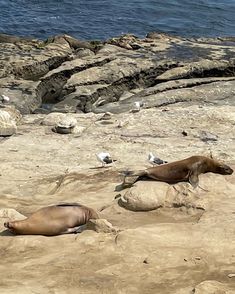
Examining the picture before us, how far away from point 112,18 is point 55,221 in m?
25.1

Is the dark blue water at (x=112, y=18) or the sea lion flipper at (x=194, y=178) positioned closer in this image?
the sea lion flipper at (x=194, y=178)

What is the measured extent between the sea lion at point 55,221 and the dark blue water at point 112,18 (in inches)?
795

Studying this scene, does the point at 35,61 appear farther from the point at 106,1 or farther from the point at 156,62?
the point at 106,1

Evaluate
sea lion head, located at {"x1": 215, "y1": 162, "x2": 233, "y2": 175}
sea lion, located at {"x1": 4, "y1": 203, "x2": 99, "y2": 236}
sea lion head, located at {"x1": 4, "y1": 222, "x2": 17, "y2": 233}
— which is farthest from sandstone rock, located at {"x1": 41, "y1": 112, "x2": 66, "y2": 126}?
sea lion head, located at {"x1": 4, "y1": 222, "x2": 17, "y2": 233}

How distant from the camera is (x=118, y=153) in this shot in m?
10.7

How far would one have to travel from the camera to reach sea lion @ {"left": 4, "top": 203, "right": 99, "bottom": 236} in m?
6.68

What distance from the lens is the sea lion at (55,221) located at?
668 cm

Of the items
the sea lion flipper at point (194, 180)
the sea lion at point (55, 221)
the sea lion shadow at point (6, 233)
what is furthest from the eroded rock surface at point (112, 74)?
the sea lion shadow at point (6, 233)

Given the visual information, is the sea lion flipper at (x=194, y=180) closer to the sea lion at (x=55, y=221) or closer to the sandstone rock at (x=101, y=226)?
the sea lion at (x=55, y=221)

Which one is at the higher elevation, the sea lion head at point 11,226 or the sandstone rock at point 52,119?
the sea lion head at point 11,226

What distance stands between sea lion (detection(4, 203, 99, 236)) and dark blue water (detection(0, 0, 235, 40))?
2018 cm

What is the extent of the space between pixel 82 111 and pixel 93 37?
12.4 meters

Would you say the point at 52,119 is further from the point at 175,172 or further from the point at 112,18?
the point at 112,18

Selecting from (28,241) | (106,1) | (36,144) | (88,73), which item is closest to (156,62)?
(88,73)
